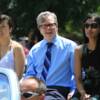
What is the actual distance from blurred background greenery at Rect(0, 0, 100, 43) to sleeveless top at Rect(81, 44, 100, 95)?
10.3 m

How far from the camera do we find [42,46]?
261 inches

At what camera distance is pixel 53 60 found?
6512 mm

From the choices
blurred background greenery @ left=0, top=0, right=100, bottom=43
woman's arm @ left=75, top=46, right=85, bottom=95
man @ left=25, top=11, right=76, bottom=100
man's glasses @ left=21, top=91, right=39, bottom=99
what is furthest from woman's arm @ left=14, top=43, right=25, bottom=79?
blurred background greenery @ left=0, top=0, right=100, bottom=43

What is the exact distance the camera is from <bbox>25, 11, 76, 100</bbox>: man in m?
6.48

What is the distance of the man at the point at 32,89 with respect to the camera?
384 centimetres

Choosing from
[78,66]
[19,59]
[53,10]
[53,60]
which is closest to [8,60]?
[19,59]

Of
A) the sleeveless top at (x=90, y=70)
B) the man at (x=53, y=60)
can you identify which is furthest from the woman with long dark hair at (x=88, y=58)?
the man at (x=53, y=60)

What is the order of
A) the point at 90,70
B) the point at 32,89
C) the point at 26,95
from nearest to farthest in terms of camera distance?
1. the point at 26,95
2. the point at 32,89
3. the point at 90,70

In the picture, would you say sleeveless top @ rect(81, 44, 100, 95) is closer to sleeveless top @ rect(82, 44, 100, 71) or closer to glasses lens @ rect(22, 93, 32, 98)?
sleeveless top @ rect(82, 44, 100, 71)

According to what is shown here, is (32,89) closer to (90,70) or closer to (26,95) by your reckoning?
(26,95)

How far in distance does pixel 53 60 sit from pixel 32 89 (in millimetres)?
2594

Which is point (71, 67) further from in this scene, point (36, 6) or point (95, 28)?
point (36, 6)

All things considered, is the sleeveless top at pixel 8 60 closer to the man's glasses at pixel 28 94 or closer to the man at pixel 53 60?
the man at pixel 53 60

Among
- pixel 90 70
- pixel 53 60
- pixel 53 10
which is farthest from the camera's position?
pixel 53 10
